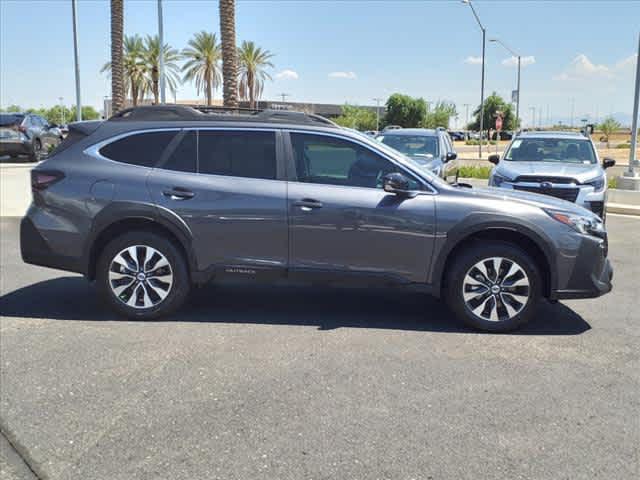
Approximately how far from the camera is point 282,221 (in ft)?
18.0

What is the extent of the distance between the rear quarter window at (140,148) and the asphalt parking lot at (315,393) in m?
1.44

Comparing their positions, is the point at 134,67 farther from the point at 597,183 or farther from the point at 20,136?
the point at 597,183

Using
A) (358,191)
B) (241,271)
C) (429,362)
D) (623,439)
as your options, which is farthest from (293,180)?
(623,439)

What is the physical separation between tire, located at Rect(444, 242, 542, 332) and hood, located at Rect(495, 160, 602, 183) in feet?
17.2

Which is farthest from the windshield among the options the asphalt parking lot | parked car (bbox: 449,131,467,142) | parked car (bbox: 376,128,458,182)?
parked car (bbox: 449,131,467,142)

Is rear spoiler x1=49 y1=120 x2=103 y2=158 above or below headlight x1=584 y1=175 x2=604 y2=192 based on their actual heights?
above

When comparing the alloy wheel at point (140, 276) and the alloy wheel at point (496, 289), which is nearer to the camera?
the alloy wheel at point (496, 289)

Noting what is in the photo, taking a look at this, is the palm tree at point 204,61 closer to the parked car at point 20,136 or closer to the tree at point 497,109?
the parked car at point 20,136

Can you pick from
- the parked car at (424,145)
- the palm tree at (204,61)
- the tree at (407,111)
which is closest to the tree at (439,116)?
the tree at (407,111)

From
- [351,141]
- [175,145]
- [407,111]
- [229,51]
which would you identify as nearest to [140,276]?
[175,145]

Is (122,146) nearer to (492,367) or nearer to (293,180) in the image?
(293,180)

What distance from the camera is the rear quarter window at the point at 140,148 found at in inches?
226

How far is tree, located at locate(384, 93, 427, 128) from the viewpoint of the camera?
96812 millimetres

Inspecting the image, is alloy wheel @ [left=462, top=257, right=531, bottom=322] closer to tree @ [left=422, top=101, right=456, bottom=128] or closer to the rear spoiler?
the rear spoiler
